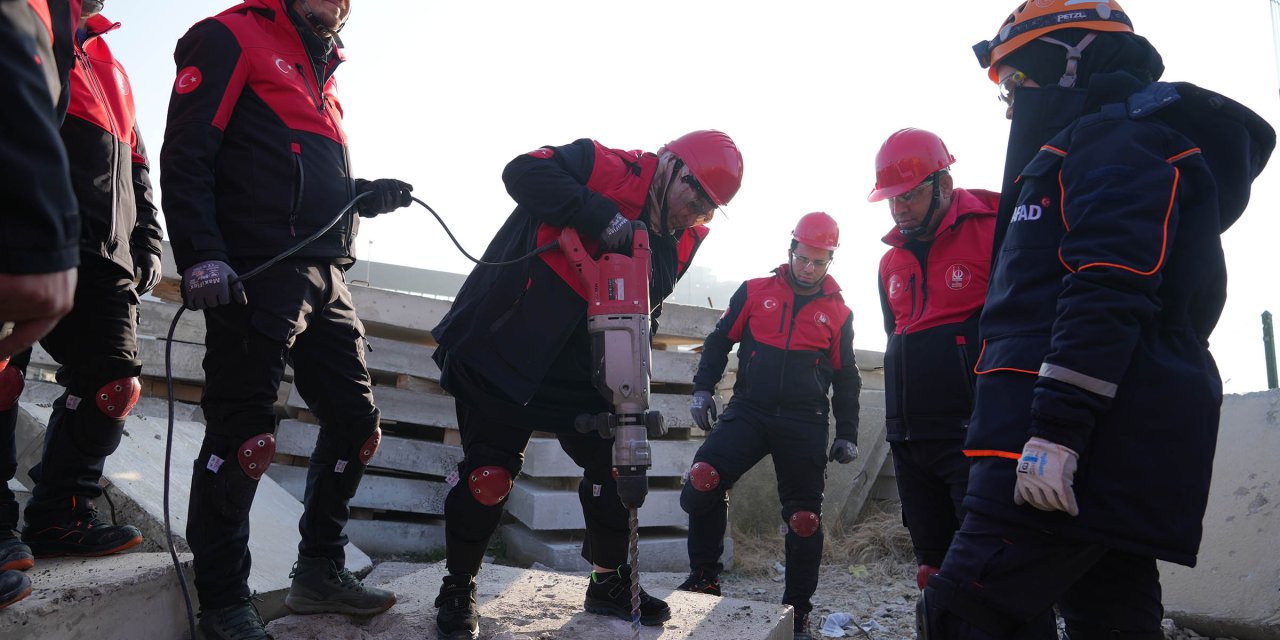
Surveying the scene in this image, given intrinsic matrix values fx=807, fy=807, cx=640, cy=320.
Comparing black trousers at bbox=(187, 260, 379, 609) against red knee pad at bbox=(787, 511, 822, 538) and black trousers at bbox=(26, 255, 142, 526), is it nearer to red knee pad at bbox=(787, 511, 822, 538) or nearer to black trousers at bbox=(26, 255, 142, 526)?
black trousers at bbox=(26, 255, 142, 526)

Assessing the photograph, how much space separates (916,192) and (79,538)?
11.0ft

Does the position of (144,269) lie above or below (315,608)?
above

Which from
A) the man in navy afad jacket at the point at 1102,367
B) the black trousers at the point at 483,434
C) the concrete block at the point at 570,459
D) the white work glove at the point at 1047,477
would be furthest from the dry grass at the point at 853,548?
the white work glove at the point at 1047,477

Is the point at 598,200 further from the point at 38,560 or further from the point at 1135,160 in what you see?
the point at 38,560

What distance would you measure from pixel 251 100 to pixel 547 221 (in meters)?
0.96

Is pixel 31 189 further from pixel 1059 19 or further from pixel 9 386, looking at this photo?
pixel 1059 19

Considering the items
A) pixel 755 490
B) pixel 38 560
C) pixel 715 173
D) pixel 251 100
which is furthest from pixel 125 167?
pixel 755 490

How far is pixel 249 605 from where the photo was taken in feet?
7.59

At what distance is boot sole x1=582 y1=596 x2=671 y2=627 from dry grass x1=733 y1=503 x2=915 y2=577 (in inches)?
116

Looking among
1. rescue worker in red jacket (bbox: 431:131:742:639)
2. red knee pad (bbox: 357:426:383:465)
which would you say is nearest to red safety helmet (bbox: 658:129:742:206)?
rescue worker in red jacket (bbox: 431:131:742:639)

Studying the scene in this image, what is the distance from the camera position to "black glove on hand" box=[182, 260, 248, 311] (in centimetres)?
214

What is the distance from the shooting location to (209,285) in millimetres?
2143

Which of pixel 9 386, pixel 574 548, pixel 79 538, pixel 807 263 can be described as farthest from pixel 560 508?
pixel 9 386

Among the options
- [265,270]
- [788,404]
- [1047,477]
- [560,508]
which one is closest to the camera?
[1047,477]
